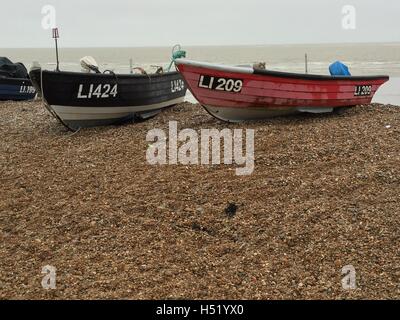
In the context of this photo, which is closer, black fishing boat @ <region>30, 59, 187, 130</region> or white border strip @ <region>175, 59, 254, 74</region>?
white border strip @ <region>175, 59, 254, 74</region>

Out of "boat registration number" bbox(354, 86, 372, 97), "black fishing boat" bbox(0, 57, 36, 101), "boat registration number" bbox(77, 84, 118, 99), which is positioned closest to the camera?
"boat registration number" bbox(77, 84, 118, 99)

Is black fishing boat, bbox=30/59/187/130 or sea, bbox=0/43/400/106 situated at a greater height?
sea, bbox=0/43/400/106

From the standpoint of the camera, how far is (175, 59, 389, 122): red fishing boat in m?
9.30

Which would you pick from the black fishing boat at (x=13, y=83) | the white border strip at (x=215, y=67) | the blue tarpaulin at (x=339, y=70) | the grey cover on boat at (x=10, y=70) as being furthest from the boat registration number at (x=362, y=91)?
the grey cover on boat at (x=10, y=70)

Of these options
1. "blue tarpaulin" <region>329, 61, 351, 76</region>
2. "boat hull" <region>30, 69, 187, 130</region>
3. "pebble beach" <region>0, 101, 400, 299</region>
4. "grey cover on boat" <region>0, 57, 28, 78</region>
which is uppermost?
"grey cover on boat" <region>0, 57, 28, 78</region>

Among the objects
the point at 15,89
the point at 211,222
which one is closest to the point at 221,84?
the point at 211,222

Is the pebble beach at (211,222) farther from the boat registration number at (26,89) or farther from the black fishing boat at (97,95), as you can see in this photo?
the boat registration number at (26,89)

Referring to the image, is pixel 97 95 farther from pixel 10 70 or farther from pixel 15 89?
pixel 10 70

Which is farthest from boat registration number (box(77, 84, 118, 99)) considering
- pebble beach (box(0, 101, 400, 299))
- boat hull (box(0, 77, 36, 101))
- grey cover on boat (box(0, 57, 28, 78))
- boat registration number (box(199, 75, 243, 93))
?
grey cover on boat (box(0, 57, 28, 78))

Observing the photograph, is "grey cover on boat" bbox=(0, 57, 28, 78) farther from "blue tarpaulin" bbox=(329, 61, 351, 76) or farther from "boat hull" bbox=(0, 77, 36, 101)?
"blue tarpaulin" bbox=(329, 61, 351, 76)

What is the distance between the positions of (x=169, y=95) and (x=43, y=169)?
584 cm

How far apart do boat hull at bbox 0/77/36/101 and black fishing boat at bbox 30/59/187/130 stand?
22.5ft

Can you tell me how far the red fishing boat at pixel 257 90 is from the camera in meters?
9.30
